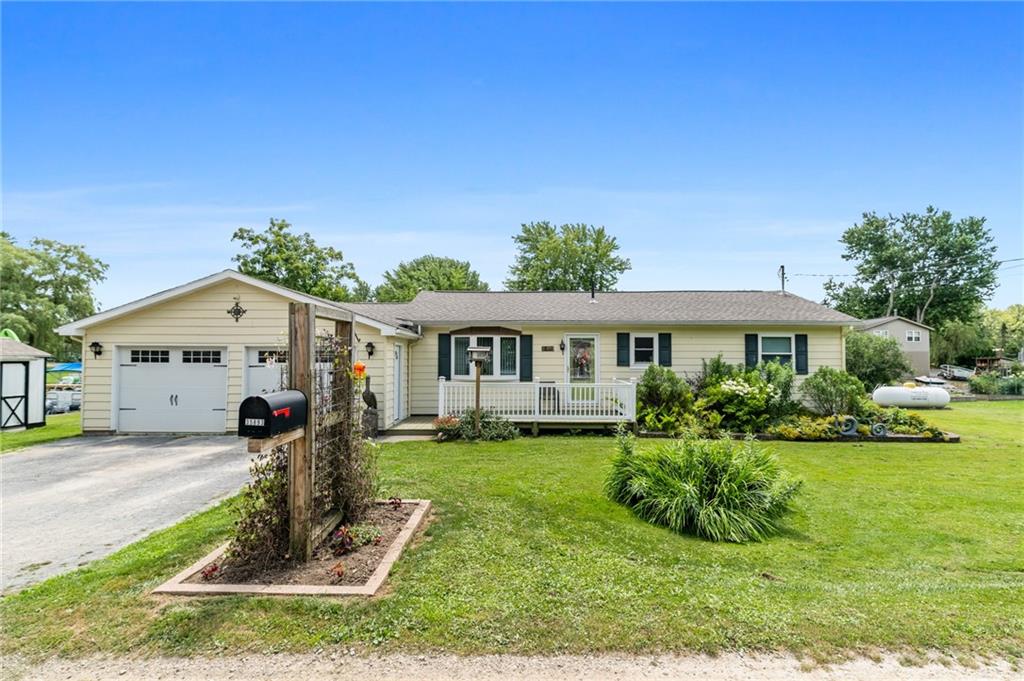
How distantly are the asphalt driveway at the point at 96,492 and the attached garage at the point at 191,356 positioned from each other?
75cm

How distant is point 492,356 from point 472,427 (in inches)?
131

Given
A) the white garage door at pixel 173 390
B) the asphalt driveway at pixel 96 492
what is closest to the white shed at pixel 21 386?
the asphalt driveway at pixel 96 492

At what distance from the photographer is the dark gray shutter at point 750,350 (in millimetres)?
13562

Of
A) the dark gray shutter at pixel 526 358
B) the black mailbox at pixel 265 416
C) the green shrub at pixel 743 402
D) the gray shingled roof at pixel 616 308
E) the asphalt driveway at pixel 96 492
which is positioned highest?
the gray shingled roof at pixel 616 308

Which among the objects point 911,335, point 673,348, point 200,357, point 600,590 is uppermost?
point 911,335

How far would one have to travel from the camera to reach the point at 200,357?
37.8ft

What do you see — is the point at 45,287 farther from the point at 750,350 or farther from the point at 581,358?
the point at 750,350

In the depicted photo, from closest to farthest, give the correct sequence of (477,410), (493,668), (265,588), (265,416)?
(493,668) → (265,416) → (265,588) → (477,410)

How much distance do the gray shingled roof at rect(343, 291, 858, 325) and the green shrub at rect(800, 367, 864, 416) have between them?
1668mm

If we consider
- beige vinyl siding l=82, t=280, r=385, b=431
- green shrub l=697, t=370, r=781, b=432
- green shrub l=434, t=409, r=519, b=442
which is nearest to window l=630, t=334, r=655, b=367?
green shrub l=697, t=370, r=781, b=432

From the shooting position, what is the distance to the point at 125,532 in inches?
199

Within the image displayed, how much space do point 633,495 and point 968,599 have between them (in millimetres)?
2891

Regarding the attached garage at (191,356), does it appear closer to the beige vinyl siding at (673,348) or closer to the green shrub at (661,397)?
the beige vinyl siding at (673,348)

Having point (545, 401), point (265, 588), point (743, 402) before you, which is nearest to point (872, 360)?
point (743, 402)
